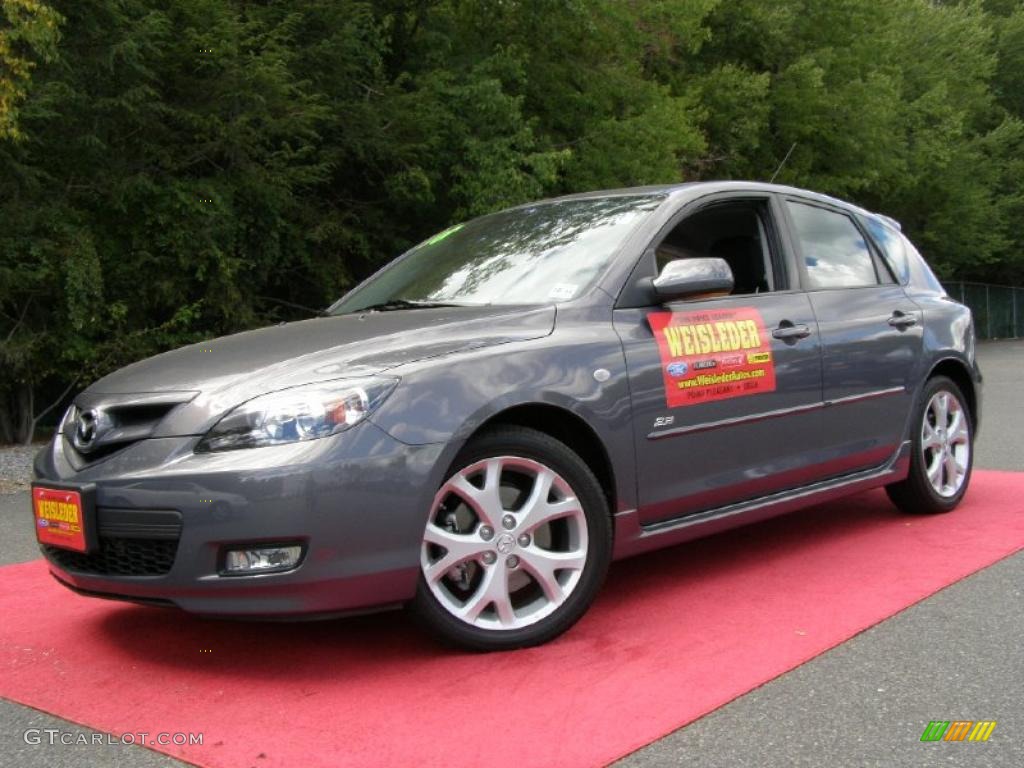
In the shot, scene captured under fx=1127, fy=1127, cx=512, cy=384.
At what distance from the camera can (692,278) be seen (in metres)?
4.23

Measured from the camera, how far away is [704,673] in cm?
355

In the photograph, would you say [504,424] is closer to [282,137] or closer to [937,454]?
[937,454]

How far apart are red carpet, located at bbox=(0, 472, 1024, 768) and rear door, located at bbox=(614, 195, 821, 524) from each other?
1.47 feet

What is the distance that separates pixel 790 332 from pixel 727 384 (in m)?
0.55

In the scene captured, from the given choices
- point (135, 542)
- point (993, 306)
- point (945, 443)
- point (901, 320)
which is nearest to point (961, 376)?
point (945, 443)

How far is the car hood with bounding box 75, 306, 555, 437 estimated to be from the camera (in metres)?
3.53

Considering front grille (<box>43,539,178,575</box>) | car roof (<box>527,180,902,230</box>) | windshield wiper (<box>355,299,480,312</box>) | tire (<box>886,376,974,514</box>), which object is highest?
car roof (<box>527,180,902,230</box>)

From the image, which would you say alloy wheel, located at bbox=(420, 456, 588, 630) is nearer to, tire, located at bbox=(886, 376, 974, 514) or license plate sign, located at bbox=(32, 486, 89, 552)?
license plate sign, located at bbox=(32, 486, 89, 552)

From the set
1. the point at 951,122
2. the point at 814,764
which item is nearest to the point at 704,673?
the point at 814,764

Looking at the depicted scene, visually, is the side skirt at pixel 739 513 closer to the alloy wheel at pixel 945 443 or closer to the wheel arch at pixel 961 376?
the alloy wheel at pixel 945 443

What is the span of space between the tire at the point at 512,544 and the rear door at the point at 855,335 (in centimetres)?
157

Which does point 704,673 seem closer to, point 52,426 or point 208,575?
point 208,575

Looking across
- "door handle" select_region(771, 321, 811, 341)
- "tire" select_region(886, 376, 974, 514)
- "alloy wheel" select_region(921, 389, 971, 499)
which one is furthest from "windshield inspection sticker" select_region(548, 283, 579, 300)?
"alloy wheel" select_region(921, 389, 971, 499)

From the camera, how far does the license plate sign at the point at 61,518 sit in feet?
11.5
